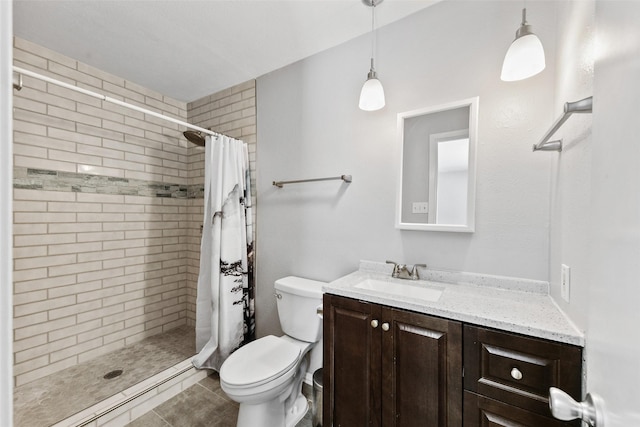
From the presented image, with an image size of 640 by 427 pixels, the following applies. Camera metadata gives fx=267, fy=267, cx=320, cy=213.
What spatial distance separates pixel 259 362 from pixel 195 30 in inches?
83.9

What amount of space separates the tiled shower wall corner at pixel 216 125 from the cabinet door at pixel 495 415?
70.7 inches

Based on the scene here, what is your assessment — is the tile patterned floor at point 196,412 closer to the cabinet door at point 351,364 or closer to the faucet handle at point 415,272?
the cabinet door at point 351,364

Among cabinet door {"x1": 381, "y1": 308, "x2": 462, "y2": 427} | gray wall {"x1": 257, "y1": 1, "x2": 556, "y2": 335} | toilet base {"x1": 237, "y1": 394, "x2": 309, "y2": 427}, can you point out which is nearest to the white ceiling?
gray wall {"x1": 257, "y1": 1, "x2": 556, "y2": 335}

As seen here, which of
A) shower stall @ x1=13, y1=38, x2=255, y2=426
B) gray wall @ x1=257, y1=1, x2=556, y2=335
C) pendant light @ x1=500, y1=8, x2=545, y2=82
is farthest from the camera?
shower stall @ x1=13, y1=38, x2=255, y2=426

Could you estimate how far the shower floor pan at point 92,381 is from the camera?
1578 millimetres

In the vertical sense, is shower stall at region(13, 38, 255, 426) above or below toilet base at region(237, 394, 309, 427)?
above

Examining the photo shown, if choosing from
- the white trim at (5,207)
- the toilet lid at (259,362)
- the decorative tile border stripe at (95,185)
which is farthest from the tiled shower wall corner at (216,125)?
the white trim at (5,207)

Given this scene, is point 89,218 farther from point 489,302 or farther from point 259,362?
point 489,302

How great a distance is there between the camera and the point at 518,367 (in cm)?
92

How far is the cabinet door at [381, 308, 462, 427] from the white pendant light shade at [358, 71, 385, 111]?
1124 millimetres

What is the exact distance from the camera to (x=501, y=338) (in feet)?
3.13

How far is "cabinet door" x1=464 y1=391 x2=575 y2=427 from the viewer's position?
0.89 metres

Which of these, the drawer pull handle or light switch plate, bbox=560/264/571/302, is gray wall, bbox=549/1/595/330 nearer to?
light switch plate, bbox=560/264/571/302

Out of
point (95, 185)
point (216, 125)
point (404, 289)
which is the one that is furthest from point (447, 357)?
point (95, 185)
